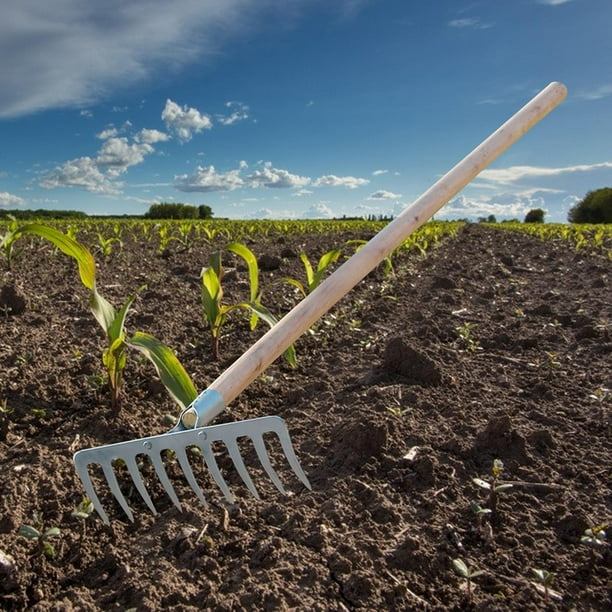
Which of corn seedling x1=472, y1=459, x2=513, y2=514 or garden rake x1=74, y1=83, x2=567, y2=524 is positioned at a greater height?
garden rake x1=74, y1=83, x2=567, y2=524

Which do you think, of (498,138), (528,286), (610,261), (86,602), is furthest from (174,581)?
(610,261)

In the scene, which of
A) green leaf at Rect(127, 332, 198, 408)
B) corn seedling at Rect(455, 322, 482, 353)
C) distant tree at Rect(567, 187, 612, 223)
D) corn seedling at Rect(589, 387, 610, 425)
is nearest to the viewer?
green leaf at Rect(127, 332, 198, 408)

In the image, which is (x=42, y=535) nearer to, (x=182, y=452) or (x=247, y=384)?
(x=182, y=452)

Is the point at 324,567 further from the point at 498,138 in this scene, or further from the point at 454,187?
the point at 498,138

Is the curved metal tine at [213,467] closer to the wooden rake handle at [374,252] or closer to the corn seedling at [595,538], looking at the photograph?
the wooden rake handle at [374,252]

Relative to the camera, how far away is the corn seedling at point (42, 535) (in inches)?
57.3

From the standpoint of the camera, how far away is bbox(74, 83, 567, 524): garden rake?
1583mm

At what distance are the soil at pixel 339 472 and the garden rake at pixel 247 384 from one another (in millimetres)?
147

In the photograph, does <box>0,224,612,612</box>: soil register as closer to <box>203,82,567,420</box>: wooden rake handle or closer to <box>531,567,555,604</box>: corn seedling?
<box>531,567,555,604</box>: corn seedling

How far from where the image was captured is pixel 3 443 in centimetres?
206

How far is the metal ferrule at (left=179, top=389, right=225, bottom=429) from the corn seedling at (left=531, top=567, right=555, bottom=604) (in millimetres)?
921

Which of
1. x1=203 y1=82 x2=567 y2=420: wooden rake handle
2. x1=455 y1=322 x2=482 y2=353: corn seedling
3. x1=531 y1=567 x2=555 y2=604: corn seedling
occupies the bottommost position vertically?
x1=531 y1=567 x2=555 y2=604: corn seedling

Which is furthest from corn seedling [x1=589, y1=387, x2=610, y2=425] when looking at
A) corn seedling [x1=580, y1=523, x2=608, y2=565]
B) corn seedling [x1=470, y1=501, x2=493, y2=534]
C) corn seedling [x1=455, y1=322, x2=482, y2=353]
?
corn seedling [x1=470, y1=501, x2=493, y2=534]

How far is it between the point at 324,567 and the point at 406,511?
0.35 m
